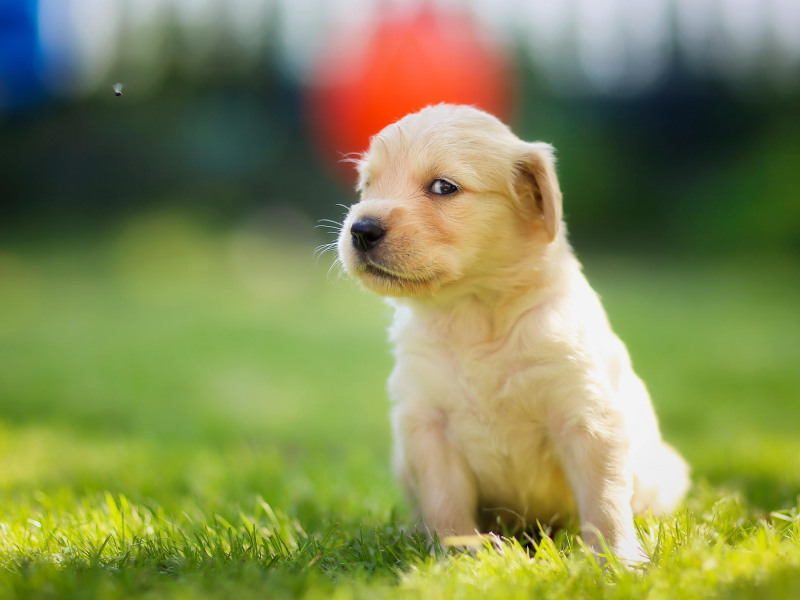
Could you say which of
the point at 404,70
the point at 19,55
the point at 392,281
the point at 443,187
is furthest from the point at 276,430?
the point at 404,70

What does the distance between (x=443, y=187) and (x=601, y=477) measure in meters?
1.25

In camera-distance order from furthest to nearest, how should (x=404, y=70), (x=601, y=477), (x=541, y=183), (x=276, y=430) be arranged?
(x=404, y=70) → (x=276, y=430) → (x=541, y=183) → (x=601, y=477)

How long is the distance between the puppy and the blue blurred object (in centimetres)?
737

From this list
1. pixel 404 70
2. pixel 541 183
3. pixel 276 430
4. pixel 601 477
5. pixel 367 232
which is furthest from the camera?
pixel 404 70

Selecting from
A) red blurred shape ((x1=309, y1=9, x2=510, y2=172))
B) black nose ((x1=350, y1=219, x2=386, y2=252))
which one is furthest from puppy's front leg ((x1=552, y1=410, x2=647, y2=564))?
red blurred shape ((x1=309, y1=9, x2=510, y2=172))

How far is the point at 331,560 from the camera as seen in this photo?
257 centimetres

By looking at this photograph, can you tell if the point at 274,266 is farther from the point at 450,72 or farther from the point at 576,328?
the point at 576,328

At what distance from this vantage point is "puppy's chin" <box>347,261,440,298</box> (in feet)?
9.19

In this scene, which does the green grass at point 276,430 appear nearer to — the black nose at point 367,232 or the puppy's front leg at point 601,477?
the puppy's front leg at point 601,477

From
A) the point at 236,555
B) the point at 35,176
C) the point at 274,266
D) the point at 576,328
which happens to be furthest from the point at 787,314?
the point at 35,176

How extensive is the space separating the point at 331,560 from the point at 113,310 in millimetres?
10879

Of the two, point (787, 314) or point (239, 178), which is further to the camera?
point (239, 178)

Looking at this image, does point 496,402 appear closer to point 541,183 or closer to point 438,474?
point 438,474

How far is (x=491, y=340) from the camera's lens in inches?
112
